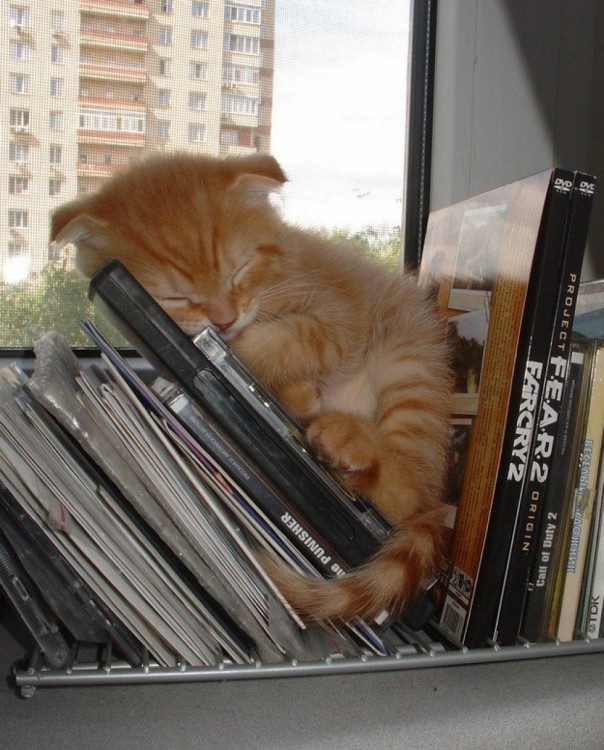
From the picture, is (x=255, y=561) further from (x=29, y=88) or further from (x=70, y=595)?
(x=29, y=88)

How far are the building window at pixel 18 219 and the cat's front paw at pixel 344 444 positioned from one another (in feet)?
2.69

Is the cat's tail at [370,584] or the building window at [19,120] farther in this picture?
the building window at [19,120]

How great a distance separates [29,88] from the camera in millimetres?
1369

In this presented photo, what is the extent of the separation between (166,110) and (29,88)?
27 centimetres

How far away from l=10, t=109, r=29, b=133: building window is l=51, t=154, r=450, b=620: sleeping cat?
1.39 feet

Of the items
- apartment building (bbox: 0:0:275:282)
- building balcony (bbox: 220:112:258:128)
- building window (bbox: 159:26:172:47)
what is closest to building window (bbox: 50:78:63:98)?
apartment building (bbox: 0:0:275:282)

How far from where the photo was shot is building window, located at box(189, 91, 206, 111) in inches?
57.7

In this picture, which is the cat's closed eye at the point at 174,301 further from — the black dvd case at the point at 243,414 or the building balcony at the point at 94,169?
the building balcony at the point at 94,169

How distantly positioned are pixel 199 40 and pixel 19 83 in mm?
370

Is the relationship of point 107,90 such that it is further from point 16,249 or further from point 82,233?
point 82,233

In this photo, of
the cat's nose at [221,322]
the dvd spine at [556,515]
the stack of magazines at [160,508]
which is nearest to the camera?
the stack of magazines at [160,508]

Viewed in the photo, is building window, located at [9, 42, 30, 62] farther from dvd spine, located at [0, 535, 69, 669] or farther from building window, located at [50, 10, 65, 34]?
dvd spine, located at [0, 535, 69, 669]

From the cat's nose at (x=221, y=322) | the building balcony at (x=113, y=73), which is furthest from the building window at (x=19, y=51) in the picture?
the cat's nose at (x=221, y=322)

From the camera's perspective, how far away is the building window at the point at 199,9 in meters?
1.44
